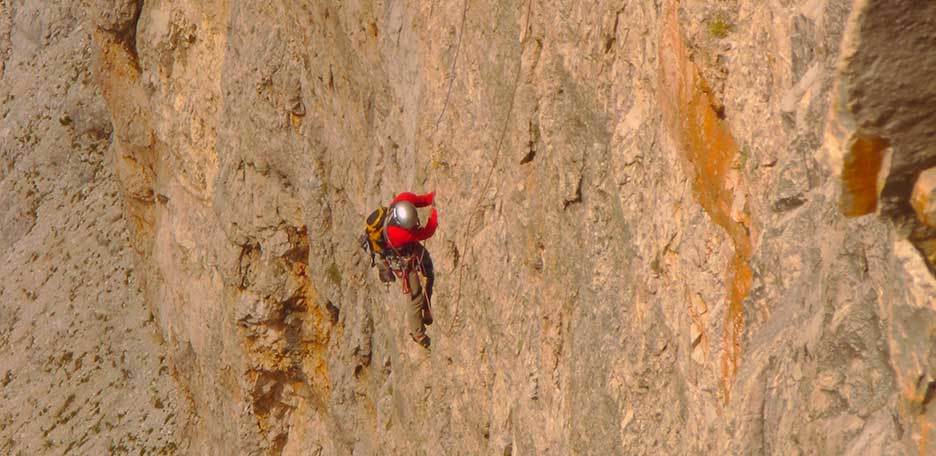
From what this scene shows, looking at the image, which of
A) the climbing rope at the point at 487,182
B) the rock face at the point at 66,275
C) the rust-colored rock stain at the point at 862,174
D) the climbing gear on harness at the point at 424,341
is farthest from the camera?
the rock face at the point at 66,275

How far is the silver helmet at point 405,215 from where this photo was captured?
11.5 m

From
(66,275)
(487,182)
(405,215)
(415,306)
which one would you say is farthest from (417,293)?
(66,275)

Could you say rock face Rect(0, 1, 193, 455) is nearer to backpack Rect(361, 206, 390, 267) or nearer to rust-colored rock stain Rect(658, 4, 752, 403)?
backpack Rect(361, 206, 390, 267)

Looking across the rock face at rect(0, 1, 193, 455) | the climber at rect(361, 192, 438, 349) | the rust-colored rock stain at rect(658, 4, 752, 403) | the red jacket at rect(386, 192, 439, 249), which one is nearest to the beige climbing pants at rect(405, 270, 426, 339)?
the climber at rect(361, 192, 438, 349)

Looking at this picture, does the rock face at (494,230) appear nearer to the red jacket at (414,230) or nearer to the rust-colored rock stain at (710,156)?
the rust-colored rock stain at (710,156)

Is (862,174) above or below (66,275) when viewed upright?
above

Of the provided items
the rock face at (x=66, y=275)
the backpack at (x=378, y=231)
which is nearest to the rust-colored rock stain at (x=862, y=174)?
the backpack at (x=378, y=231)

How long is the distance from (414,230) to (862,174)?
7.99 meters

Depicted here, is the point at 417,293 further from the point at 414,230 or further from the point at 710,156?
the point at 710,156

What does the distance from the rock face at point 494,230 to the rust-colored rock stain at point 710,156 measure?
0.9 inches

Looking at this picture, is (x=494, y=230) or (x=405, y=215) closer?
(x=494, y=230)

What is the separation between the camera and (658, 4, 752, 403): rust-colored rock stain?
618cm

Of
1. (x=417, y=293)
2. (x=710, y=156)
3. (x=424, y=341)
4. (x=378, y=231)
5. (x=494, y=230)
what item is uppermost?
(x=710, y=156)

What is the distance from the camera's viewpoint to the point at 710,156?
21.2 ft
